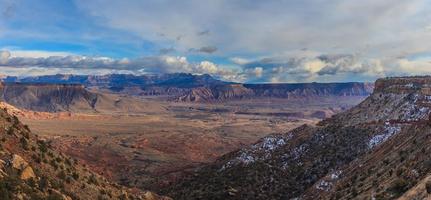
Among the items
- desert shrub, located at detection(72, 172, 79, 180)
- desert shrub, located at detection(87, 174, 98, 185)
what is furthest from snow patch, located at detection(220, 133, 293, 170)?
desert shrub, located at detection(72, 172, 79, 180)

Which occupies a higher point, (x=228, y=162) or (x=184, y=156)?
(x=228, y=162)

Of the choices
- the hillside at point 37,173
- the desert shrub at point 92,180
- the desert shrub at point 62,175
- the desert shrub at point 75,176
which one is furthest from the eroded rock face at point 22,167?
the desert shrub at point 92,180

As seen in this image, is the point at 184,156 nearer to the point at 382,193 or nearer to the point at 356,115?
the point at 356,115

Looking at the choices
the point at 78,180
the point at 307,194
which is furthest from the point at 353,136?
the point at 78,180

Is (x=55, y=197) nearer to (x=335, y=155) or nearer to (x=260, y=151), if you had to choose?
(x=335, y=155)

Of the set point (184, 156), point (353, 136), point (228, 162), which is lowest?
point (184, 156)

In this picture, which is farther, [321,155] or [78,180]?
[321,155]

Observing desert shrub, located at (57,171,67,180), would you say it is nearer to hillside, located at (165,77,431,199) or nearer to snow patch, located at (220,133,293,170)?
hillside, located at (165,77,431,199)
